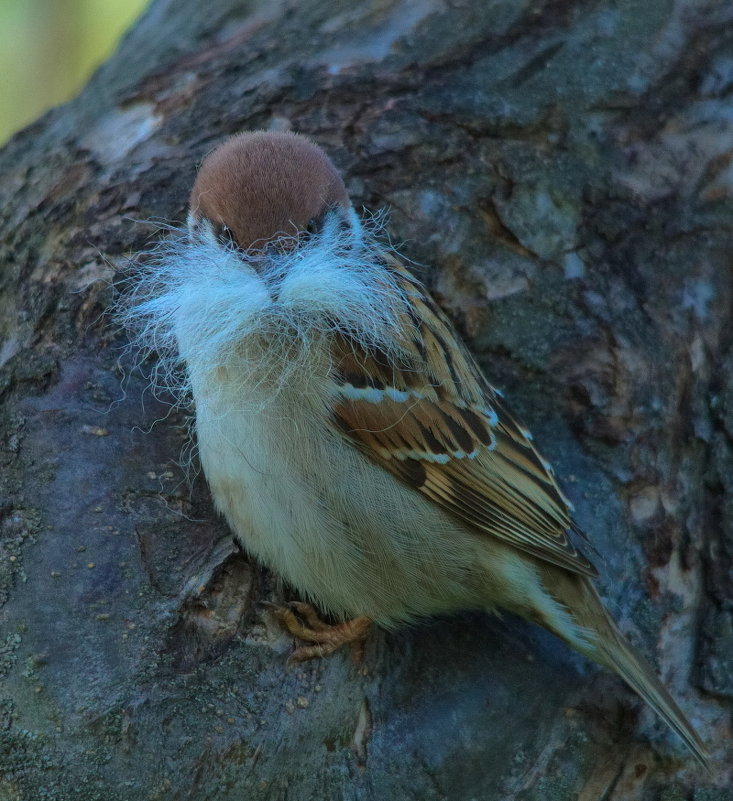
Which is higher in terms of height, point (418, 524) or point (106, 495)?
point (106, 495)

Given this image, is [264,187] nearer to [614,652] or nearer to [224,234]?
[224,234]

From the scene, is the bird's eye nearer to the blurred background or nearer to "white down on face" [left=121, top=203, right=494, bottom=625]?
"white down on face" [left=121, top=203, right=494, bottom=625]

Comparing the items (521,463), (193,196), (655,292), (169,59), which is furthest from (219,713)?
(169,59)

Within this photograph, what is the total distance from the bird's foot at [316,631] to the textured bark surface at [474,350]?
0.04 m

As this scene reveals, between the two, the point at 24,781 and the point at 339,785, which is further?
the point at 339,785

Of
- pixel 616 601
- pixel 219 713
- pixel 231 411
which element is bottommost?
pixel 616 601

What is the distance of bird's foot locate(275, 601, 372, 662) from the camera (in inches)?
83.5

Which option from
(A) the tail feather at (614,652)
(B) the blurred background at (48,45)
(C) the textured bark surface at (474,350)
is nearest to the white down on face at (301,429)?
(C) the textured bark surface at (474,350)

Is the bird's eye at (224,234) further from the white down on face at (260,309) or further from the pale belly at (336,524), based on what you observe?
the pale belly at (336,524)

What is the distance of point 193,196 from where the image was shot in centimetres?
248

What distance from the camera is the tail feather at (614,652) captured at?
2213mm

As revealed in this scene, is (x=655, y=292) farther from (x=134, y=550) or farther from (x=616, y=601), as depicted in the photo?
(x=134, y=550)

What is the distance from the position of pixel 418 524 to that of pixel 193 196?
3.56 ft

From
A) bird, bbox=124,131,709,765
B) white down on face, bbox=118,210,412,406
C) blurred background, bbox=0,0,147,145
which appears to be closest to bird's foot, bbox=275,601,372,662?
bird, bbox=124,131,709,765
